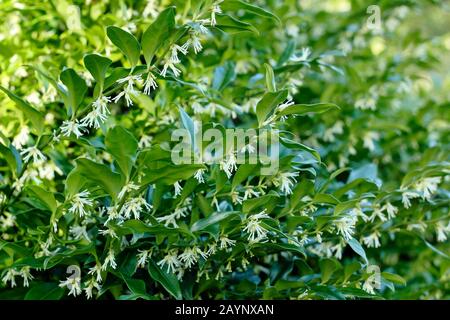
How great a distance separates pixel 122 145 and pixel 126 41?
0.19m

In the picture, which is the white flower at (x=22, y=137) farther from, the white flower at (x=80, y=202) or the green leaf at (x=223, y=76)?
the green leaf at (x=223, y=76)

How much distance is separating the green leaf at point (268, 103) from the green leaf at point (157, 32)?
209 millimetres

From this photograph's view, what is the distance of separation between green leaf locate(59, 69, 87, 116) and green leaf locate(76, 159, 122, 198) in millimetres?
154

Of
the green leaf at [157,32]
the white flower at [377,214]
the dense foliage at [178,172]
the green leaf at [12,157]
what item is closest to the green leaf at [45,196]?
the dense foliage at [178,172]

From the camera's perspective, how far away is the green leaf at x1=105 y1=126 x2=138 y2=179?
3.35 ft

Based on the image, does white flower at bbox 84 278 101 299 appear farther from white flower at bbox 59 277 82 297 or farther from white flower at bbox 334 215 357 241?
white flower at bbox 334 215 357 241

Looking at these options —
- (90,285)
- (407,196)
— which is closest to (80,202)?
(90,285)

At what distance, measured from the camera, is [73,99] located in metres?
1.13

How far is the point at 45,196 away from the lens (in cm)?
116

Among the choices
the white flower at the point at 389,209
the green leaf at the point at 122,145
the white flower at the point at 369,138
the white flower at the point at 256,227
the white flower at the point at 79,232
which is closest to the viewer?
the green leaf at the point at 122,145

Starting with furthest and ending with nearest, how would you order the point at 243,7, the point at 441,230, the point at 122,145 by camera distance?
the point at 441,230 → the point at 243,7 → the point at 122,145

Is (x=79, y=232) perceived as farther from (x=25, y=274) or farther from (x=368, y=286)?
(x=368, y=286)

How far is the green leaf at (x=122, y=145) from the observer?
102cm
